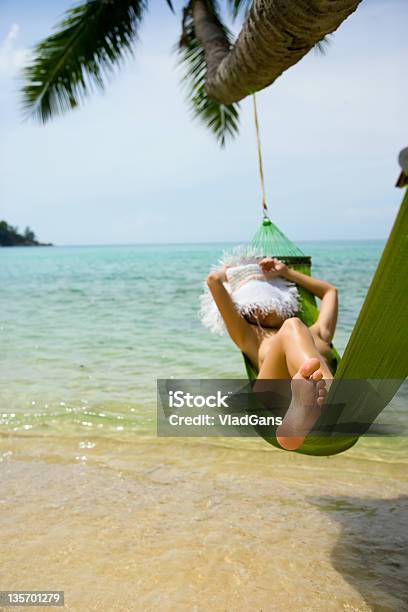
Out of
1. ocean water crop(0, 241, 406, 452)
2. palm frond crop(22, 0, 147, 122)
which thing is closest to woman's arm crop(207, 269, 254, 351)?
ocean water crop(0, 241, 406, 452)

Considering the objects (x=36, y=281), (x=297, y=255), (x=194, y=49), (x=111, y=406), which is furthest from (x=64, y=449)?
(x=36, y=281)

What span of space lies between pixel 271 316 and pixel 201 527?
89 cm

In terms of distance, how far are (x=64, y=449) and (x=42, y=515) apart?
2.60 ft

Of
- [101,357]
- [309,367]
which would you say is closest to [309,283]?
[309,367]

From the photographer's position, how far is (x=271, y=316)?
8.53ft

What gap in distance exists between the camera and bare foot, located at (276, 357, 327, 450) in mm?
1691

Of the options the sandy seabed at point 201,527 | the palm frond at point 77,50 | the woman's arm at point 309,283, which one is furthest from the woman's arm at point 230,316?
the palm frond at point 77,50

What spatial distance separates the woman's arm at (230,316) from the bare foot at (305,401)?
2.59ft

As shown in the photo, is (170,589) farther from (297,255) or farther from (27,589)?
(297,255)

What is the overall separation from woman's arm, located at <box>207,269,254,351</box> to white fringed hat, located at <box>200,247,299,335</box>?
0.16 ft

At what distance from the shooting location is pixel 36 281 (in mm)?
16391

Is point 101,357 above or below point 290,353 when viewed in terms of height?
below

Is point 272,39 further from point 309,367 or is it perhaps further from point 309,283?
point 309,367

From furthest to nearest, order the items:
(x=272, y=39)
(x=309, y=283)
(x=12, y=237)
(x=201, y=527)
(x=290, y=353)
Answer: (x=12, y=237)
(x=309, y=283)
(x=272, y=39)
(x=201, y=527)
(x=290, y=353)
